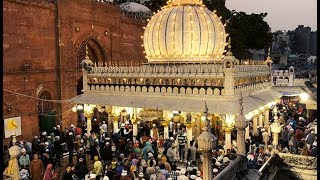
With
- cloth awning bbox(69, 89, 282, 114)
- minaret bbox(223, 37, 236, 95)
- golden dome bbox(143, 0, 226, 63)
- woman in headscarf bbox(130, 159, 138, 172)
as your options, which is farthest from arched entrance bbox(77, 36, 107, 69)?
woman in headscarf bbox(130, 159, 138, 172)

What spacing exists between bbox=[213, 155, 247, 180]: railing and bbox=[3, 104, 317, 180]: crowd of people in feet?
2.78

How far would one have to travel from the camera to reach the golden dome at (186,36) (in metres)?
15.9

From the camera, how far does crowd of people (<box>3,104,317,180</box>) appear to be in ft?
34.0

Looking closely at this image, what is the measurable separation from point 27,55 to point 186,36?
716cm

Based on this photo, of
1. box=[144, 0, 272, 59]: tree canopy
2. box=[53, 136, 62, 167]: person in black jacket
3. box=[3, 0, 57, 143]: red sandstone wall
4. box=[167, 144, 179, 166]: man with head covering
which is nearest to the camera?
box=[167, 144, 179, 166]: man with head covering

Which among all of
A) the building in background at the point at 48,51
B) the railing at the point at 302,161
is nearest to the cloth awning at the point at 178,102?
the building in background at the point at 48,51

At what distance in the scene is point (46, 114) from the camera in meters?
17.5

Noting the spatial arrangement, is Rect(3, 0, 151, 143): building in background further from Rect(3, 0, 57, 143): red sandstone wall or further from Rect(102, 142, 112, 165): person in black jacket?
Rect(102, 142, 112, 165): person in black jacket

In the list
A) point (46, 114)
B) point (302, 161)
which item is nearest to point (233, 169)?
point (302, 161)

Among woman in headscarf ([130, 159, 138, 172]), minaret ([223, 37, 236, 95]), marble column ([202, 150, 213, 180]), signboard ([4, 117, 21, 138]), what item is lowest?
woman in headscarf ([130, 159, 138, 172])

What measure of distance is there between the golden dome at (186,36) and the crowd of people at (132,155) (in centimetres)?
353

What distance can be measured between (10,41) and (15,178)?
32.8 ft

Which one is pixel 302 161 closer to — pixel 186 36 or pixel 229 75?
pixel 229 75

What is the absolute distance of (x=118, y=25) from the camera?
2358 cm
